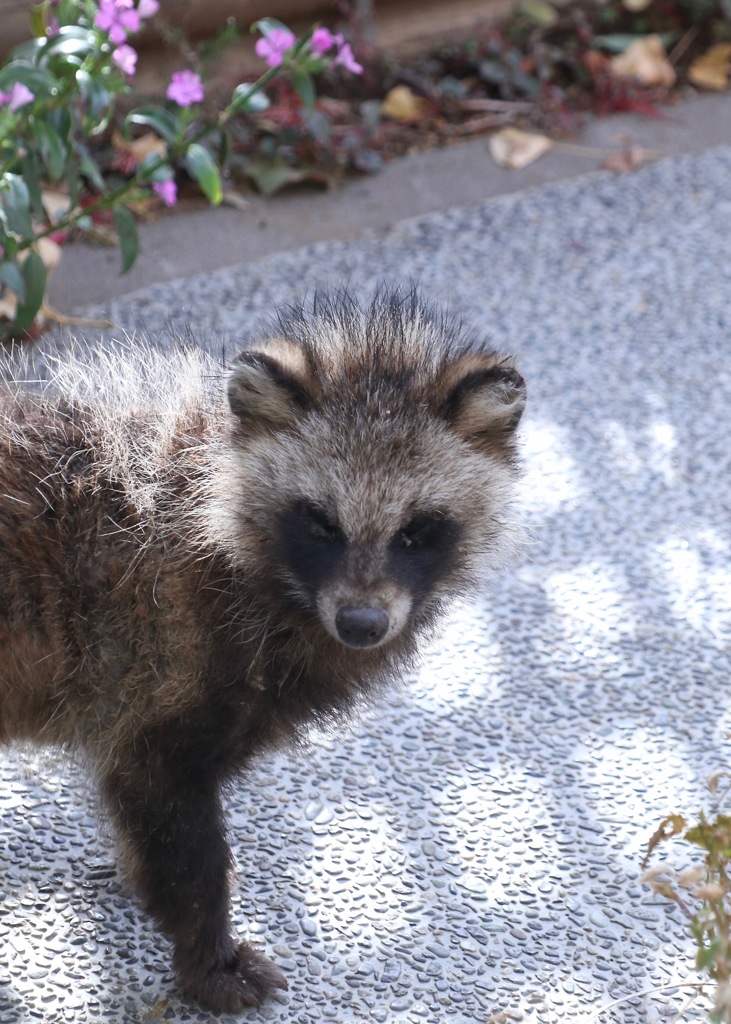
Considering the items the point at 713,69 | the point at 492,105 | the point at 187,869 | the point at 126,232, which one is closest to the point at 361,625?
the point at 187,869

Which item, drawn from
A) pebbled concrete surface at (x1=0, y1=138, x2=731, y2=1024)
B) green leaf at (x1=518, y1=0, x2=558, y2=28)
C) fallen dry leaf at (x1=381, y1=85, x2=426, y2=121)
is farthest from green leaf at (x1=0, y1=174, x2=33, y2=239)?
green leaf at (x1=518, y1=0, x2=558, y2=28)

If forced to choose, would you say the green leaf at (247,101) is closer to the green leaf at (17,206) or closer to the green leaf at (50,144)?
the green leaf at (50,144)

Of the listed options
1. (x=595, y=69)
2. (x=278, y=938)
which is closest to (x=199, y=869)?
(x=278, y=938)

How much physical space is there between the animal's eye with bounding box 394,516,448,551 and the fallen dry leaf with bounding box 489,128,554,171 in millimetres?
4922

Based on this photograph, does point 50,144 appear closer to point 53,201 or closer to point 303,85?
point 303,85

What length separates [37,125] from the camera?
184 inches

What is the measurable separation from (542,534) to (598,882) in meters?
1.80

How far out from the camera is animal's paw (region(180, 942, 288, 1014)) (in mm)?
3268

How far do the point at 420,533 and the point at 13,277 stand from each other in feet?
8.35

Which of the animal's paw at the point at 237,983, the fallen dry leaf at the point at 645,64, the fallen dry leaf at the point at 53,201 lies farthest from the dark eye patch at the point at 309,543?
the fallen dry leaf at the point at 645,64

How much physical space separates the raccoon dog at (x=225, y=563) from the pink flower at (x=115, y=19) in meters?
1.79

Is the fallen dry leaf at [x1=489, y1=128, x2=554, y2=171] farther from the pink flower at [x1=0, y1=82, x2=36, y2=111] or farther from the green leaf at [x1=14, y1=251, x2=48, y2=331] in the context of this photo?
the pink flower at [x1=0, y1=82, x2=36, y2=111]

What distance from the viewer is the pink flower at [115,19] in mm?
4355

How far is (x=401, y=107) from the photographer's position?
7820 mm
